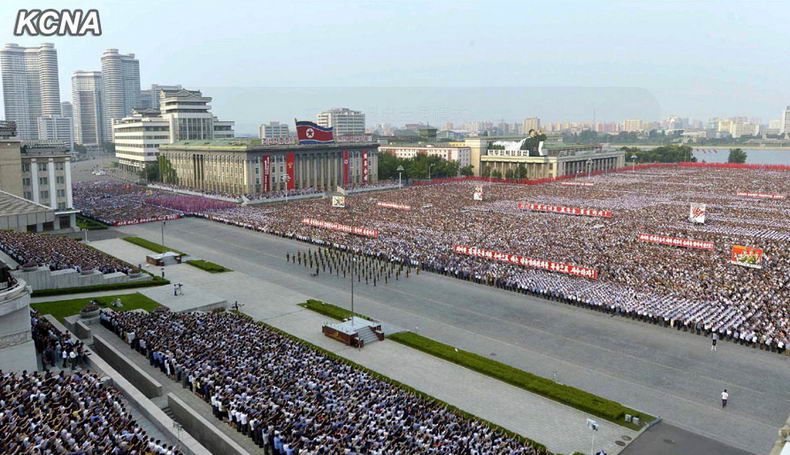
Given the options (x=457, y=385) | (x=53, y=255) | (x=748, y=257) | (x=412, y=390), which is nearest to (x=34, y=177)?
(x=53, y=255)

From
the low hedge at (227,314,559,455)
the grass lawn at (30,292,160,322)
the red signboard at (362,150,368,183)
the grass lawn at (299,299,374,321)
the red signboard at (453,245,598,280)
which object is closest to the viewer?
the low hedge at (227,314,559,455)

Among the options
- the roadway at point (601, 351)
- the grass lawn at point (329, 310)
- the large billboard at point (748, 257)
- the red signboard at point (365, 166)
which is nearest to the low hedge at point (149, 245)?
the roadway at point (601, 351)

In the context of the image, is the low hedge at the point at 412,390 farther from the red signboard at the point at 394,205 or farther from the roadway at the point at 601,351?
the red signboard at the point at 394,205

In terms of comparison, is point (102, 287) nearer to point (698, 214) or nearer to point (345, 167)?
point (698, 214)

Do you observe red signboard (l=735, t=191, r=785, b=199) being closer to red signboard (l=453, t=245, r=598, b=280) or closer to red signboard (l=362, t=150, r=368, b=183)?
red signboard (l=453, t=245, r=598, b=280)

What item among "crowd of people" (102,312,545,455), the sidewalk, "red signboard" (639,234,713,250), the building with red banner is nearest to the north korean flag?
the building with red banner

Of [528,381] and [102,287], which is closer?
[528,381]
